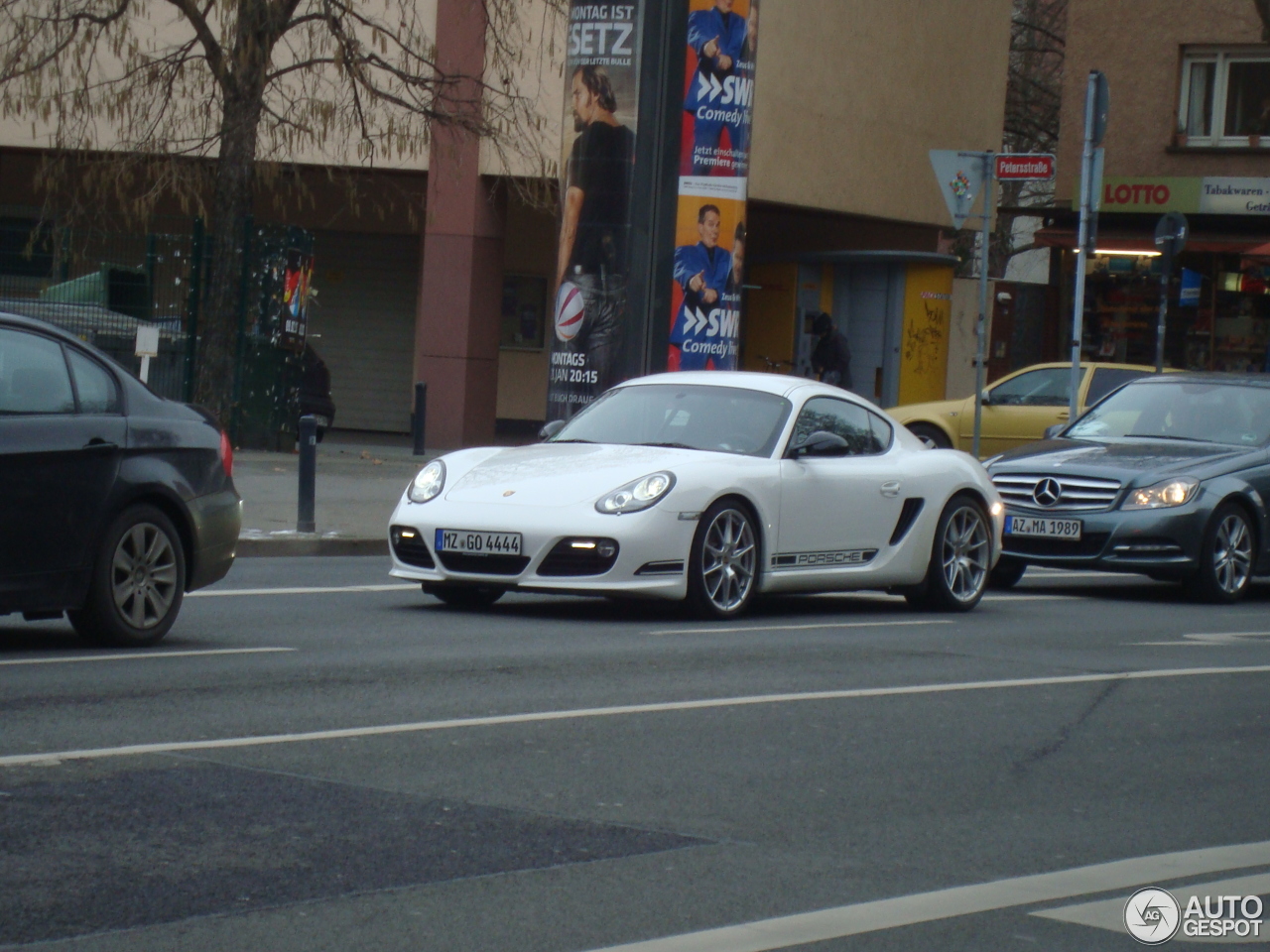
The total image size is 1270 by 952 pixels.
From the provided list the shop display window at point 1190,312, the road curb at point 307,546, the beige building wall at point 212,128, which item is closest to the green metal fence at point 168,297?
the beige building wall at point 212,128

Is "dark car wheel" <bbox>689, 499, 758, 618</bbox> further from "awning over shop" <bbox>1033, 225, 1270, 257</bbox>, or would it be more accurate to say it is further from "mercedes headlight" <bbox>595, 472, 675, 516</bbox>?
"awning over shop" <bbox>1033, 225, 1270, 257</bbox>

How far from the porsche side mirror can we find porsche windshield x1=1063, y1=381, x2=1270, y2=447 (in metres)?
4.04

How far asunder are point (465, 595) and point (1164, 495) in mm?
5191

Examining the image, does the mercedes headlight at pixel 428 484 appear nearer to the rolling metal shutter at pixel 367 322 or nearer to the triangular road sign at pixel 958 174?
the triangular road sign at pixel 958 174

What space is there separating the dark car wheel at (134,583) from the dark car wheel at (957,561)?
16.9 ft

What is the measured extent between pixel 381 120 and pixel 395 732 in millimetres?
21291

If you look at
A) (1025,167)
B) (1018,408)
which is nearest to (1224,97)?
(1018,408)

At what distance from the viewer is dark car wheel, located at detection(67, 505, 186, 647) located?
8.83 metres

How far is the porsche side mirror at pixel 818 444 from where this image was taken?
11680 millimetres

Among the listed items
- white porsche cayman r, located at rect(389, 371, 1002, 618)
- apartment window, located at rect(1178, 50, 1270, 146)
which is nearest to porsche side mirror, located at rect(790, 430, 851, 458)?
white porsche cayman r, located at rect(389, 371, 1002, 618)

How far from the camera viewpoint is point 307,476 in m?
15.1

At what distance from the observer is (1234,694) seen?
9328 millimetres

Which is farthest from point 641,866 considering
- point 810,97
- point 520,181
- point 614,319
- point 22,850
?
point 810,97

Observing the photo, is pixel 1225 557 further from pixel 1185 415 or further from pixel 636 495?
pixel 636 495
